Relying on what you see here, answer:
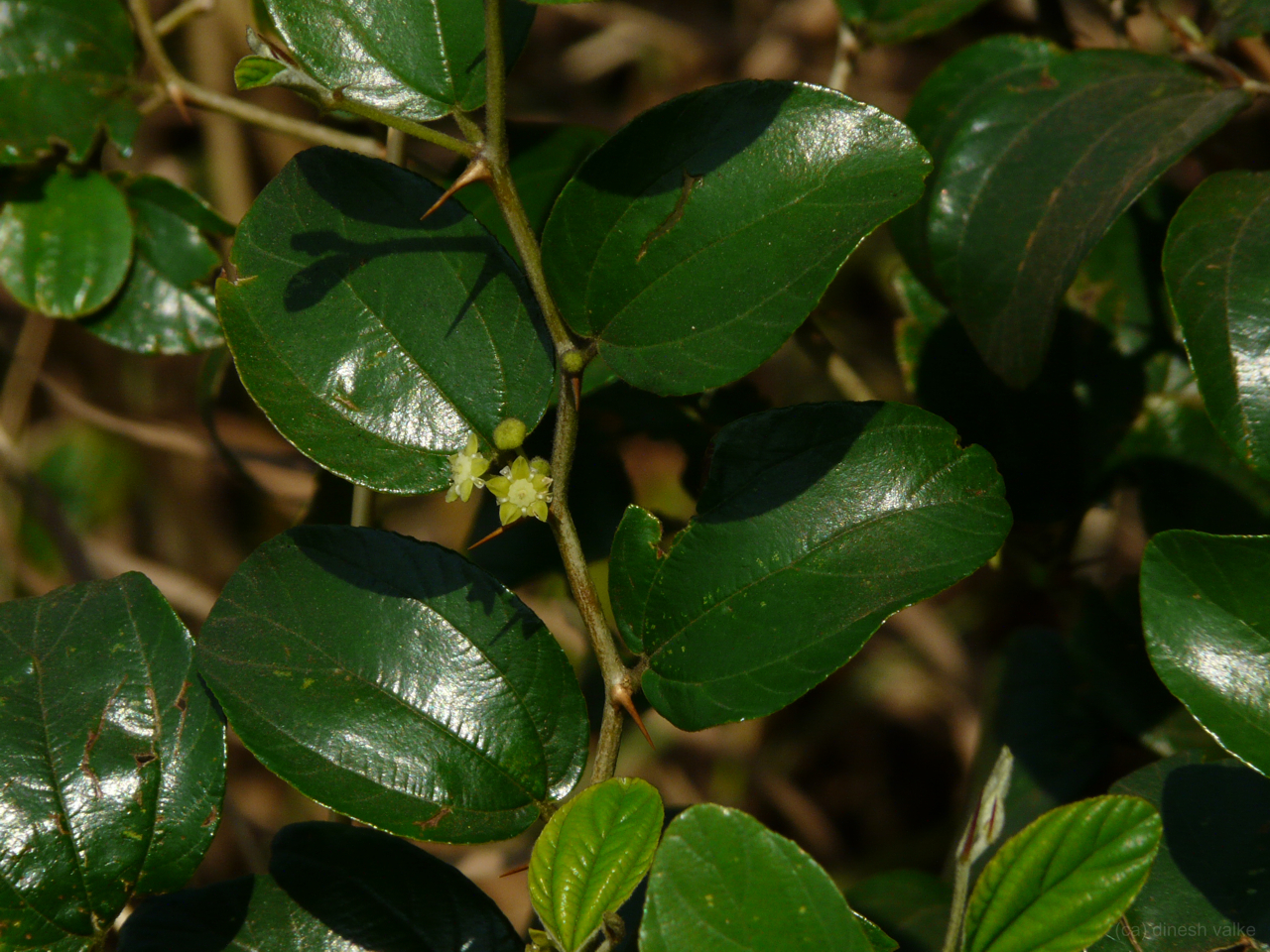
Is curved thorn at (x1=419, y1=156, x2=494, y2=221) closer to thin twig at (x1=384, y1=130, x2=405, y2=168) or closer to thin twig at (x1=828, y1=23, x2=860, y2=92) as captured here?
thin twig at (x1=384, y1=130, x2=405, y2=168)

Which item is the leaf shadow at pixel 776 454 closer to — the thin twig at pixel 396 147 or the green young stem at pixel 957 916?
the green young stem at pixel 957 916

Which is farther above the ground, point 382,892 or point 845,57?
point 845,57

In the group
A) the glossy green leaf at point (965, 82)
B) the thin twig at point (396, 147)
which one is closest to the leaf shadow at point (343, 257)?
the thin twig at point (396, 147)

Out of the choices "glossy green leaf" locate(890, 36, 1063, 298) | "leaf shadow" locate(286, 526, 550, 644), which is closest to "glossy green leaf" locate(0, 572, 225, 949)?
"leaf shadow" locate(286, 526, 550, 644)

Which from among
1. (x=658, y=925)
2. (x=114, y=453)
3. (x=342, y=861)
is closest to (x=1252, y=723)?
(x=658, y=925)

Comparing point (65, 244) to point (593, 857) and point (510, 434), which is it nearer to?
point (510, 434)

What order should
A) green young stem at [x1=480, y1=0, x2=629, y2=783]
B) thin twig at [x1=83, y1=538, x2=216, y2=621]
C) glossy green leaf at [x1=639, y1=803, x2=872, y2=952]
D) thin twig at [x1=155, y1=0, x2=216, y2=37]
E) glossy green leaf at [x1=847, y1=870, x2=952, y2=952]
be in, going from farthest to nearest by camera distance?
thin twig at [x1=83, y1=538, x2=216, y2=621] → thin twig at [x1=155, y1=0, x2=216, y2=37] → glossy green leaf at [x1=847, y1=870, x2=952, y2=952] → green young stem at [x1=480, y1=0, x2=629, y2=783] → glossy green leaf at [x1=639, y1=803, x2=872, y2=952]

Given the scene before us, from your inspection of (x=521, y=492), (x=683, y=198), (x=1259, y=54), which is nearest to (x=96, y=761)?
(x=521, y=492)
